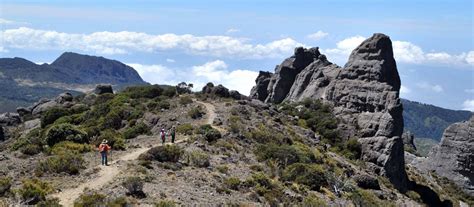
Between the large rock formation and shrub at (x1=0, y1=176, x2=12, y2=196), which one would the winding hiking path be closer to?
shrub at (x1=0, y1=176, x2=12, y2=196)

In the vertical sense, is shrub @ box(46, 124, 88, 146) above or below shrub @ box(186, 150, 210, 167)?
above

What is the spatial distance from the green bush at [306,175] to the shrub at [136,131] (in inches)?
711

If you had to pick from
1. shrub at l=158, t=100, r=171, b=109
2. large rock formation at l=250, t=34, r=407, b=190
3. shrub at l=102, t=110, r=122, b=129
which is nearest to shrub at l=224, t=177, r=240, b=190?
shrub at l=102, t=110, r=122, b=129

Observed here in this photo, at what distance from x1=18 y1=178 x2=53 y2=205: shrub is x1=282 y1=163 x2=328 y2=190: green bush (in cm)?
1762

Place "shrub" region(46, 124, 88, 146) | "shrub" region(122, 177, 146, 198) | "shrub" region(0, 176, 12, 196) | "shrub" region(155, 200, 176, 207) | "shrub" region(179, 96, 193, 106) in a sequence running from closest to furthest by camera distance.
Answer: "shrub" region(155, 200, 176, 207) → "shrub" region(0, 176, 12, 196) → "shrub" region(122, 177, 146, 198) → "shrub" region(46, 124, 88, 146) → "shrub" region(179, 96, 193, 106)

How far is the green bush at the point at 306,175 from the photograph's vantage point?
41.2 m

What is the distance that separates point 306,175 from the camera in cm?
4175

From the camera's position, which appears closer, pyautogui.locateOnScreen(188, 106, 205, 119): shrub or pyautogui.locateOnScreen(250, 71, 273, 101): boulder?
pyautogui.locateOnScreen(188, 106, 205, 119): shrub

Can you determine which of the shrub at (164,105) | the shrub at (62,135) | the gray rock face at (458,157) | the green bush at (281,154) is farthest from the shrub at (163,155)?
the gray rock face at (458,157)

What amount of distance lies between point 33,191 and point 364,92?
57.0 metres

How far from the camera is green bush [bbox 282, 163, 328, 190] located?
1622 inches

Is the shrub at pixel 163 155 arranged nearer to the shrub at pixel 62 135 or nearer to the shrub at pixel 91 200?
the shrub at pixel 91 200

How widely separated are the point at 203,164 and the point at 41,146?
14.6 m

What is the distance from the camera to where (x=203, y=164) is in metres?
39.3
